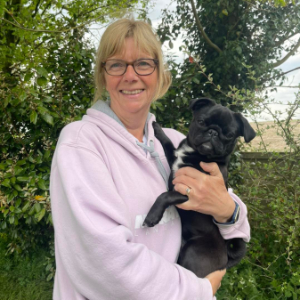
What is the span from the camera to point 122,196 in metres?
1.46

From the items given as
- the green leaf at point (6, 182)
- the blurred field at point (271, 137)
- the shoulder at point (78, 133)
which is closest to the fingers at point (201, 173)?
the shoulder at point (78, 133)

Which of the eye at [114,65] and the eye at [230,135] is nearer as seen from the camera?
the eye at [114,65]

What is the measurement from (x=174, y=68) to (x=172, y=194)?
2908mm

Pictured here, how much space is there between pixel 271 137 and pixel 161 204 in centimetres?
363

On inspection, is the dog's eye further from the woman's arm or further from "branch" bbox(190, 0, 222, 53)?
"branch" bbox(190, 0, 222, 53)

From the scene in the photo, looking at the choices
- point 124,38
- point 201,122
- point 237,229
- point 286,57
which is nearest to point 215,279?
point 237,229

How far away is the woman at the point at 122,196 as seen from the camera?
1184 mm

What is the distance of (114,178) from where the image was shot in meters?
1.46

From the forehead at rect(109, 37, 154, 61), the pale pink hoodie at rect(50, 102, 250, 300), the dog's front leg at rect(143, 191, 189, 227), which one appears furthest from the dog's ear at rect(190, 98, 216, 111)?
the pale pink hoodie at rect(50, 102, 250, 300)

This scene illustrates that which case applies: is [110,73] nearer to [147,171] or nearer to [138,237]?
[147,171]

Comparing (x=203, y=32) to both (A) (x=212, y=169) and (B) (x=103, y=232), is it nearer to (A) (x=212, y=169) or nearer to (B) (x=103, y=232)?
(A) (x=212, y=169)

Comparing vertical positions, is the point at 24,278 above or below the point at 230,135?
below

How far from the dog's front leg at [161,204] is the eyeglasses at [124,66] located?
0.78m

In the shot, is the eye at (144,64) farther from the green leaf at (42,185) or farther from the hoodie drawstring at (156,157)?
the green leaf at (42,185)
